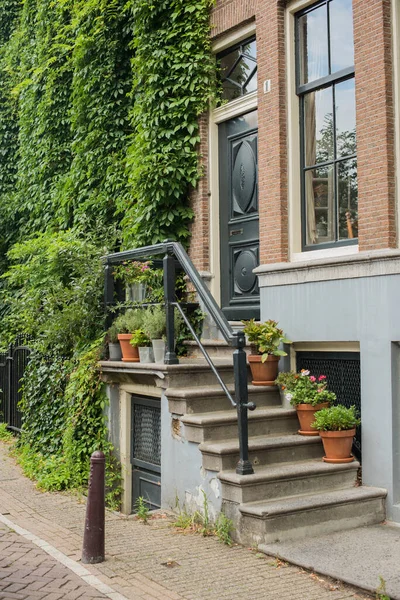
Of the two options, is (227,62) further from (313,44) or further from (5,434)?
(5,434)

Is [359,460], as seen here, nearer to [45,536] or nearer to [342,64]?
[45,536]

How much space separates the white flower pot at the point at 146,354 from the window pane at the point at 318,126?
2.71 metres

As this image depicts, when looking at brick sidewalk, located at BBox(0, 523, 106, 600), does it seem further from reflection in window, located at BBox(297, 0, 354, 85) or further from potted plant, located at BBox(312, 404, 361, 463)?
reflection in window, located at BBox(297, 0, 354, 85)

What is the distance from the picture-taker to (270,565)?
5.48 meters

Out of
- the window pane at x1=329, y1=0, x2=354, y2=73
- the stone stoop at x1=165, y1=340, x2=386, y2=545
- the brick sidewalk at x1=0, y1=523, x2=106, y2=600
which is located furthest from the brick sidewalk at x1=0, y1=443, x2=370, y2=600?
the window pane at x1=329, y1=0, x2=354, y2=73

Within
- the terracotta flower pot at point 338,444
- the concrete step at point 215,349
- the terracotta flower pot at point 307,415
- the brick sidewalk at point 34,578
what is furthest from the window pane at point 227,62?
the brick sidewalk at point 34,578

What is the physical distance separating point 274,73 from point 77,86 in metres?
4.54

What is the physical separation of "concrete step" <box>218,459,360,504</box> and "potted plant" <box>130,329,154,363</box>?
2121 millimetres

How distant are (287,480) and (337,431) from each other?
2.47 feet

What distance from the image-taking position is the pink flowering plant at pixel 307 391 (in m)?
7.17

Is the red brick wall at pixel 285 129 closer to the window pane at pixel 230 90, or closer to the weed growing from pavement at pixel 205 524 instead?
the window pane at pixel 230 90

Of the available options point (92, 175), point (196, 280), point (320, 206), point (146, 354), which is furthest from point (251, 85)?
point (146, 354)

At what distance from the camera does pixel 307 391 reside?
7.23 metres

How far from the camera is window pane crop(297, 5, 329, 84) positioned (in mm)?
8016
